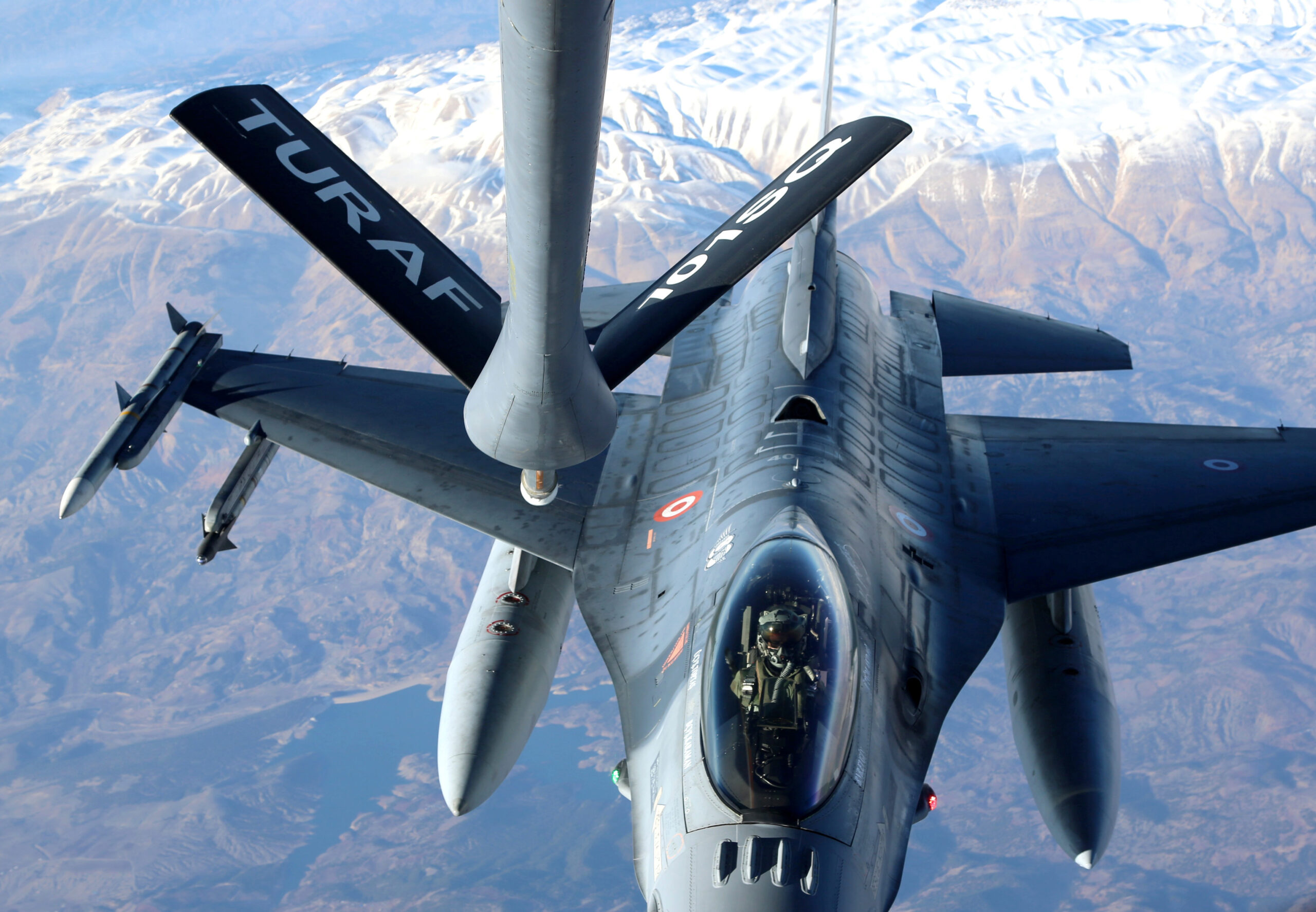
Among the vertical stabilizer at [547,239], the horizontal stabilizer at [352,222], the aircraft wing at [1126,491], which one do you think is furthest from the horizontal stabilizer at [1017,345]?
the vertical stabilizer at [547,239]

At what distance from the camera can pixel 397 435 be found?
668 inches

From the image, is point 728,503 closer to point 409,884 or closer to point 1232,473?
point 1232,473

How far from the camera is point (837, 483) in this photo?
13352 millimetres

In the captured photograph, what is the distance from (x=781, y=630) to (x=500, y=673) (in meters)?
6.86

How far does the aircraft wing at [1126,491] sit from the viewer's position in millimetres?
14641

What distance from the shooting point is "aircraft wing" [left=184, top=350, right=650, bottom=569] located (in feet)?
50.3

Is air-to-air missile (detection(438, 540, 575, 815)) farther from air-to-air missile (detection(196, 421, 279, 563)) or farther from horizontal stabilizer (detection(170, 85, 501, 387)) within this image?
horizontal stabilizer (detection(170, 85, 501, 387))

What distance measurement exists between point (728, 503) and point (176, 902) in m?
199

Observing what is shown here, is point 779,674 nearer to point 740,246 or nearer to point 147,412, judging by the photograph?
point 740,246

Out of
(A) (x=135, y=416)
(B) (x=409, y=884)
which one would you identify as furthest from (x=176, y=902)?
(A) (x=135, y=416)

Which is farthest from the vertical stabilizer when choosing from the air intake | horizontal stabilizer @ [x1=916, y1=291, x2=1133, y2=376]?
horizontal stabilizer @ [x1=916, y1=291, x2=1133, y2=376]

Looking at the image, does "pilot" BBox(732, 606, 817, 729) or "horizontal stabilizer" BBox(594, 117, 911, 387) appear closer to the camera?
"horizontal stabilizer" BBox(594, 117, 911, 387)

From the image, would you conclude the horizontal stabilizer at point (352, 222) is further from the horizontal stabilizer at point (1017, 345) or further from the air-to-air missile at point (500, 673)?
the horizontal stabilizer at point (1017, 345)

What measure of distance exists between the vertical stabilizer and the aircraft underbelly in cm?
463
